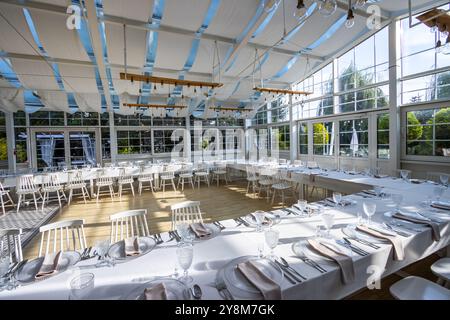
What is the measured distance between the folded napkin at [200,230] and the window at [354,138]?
20.4 feet

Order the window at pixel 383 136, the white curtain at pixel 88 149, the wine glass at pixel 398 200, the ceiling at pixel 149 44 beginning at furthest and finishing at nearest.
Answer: the white curtain at pixel 88 149 < the window at pixel 383 136 < the ceiling at pixel 149 44 < the wine glass at pixel 398 200

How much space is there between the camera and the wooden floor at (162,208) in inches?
141

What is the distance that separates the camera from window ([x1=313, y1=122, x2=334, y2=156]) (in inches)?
297

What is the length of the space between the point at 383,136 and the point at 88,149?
33.0ft

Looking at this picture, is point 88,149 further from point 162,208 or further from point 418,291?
point 418,291

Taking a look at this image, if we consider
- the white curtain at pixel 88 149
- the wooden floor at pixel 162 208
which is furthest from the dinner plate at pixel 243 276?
the white curtain at pixel 88 149

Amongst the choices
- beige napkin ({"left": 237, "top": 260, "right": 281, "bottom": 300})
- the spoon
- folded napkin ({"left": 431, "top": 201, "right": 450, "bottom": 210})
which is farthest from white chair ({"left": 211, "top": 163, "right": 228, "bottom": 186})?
the spoon

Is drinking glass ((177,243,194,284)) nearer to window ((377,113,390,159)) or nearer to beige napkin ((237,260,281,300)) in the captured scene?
beige napkin ((237,260,281,300))

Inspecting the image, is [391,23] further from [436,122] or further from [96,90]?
[96,90]

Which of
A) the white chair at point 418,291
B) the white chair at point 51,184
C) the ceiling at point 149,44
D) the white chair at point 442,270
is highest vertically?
the ceiling at point 149,44

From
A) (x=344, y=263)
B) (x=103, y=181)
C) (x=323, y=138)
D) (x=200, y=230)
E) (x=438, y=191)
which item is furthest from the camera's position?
(x=323, y=138)

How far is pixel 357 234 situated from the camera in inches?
65.1

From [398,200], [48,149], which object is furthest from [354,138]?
[48,149]

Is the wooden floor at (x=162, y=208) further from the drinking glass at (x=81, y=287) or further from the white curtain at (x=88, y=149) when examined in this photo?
Result: the white curtain at (x=88, y=149)
